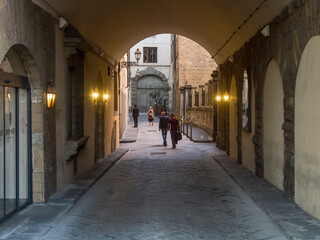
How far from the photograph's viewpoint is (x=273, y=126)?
8656 mm

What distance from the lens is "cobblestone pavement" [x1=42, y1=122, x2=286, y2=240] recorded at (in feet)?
19.0

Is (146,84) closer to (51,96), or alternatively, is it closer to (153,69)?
(153,69)

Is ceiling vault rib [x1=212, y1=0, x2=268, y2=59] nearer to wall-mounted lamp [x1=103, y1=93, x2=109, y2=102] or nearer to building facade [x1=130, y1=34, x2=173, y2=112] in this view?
wall-mounted lamp [x1=103, y1=93, x2=109, y2=102]

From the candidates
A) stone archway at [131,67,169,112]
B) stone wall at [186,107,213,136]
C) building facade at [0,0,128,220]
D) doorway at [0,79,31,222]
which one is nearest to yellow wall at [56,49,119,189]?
building facade at [0,0,128,220]

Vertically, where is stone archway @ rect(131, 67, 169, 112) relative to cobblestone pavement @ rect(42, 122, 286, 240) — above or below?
above

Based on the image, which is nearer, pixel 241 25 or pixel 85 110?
pixel 85 110

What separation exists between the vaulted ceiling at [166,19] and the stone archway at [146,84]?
31346mm

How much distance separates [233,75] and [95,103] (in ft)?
14.9

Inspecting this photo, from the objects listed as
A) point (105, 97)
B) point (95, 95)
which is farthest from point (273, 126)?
point (105, 97)

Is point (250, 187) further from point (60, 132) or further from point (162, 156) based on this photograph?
point (162, 156)

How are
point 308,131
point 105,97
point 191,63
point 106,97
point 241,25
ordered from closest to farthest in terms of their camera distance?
point 308,131 → point 241,25 → point 105,97 → point 106,97 → point 191,63

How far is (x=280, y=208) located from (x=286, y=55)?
2.66m

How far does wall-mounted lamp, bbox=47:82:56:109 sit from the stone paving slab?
399cm

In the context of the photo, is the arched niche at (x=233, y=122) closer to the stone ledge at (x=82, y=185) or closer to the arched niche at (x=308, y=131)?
the stone ledge at (x=82, y=185)
